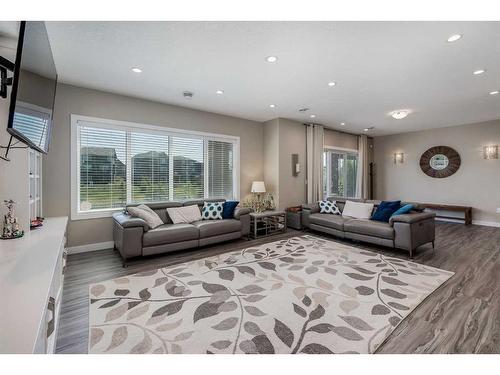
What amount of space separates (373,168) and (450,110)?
3.37 m

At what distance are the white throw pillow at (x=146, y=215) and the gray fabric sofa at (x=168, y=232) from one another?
0.08 meters

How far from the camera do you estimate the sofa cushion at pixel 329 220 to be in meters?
4.53

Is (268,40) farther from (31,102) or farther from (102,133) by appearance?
(102,133)

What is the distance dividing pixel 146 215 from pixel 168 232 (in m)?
0.47

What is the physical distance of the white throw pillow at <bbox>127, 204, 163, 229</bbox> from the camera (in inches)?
143

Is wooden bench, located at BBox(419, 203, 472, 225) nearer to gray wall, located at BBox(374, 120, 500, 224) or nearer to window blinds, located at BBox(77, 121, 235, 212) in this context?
gray wall, located at BBox(374, 120, 500, 224)

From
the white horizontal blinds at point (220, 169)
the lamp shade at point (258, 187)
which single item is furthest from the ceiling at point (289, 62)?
the lamp shade at point (258, 187)

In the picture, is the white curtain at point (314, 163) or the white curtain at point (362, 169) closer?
the white curtain at point (314, 163)

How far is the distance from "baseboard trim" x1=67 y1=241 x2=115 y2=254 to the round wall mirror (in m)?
8.24

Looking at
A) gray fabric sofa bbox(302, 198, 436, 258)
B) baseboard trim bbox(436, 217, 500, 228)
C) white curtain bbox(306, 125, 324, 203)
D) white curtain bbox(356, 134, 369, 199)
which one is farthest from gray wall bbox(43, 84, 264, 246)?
baseboard trim bbox(436, 217, 500, 228)

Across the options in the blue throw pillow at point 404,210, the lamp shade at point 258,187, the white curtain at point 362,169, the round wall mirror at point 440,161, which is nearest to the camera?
the blue throw pillow at point 404,210

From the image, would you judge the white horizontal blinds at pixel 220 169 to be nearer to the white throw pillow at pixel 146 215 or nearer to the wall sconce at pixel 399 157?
the white throw pillow at pixel 146 215

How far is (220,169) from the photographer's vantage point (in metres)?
5.36
